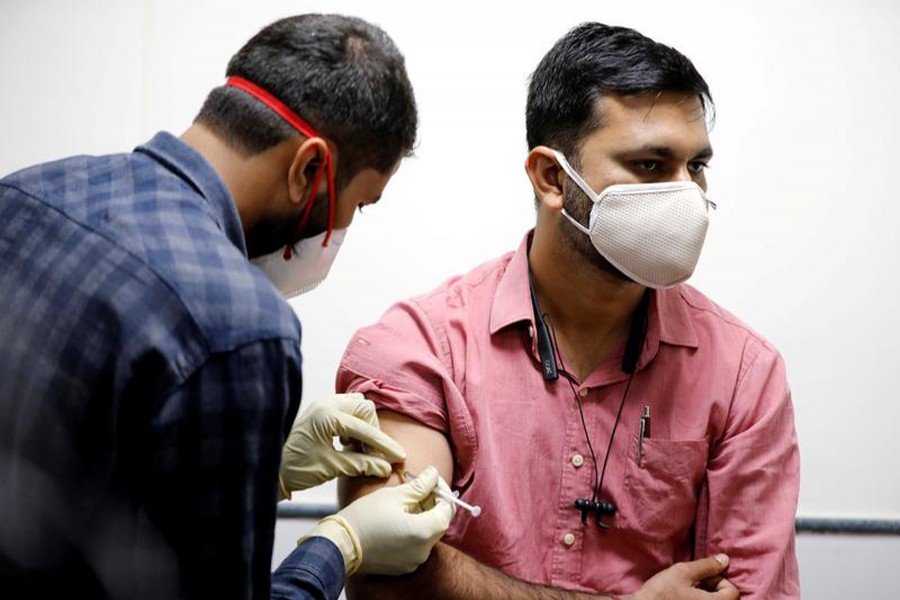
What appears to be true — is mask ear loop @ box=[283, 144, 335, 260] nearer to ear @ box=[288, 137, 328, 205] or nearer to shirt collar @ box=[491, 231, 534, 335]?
ear @ box=[288, 137, 328, 205]

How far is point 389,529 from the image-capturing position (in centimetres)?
143

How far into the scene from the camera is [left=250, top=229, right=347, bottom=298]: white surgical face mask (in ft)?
4.42

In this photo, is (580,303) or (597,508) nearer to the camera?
(597,508)

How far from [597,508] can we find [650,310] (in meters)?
0.41

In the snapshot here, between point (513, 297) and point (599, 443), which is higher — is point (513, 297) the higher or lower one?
the higher one

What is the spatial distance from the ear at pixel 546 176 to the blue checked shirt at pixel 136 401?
874mm

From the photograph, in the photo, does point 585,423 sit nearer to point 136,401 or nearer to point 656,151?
point 656,151

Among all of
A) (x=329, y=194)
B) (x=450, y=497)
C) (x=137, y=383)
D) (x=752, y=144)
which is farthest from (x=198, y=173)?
(x=752, y=144)

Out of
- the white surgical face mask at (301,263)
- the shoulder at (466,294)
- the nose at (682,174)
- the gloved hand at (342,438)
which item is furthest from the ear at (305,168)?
the nose at (682,174)

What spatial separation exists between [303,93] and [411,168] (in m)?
0.99

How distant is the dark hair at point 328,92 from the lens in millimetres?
1191

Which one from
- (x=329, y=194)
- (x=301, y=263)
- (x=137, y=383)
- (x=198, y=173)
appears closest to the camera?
(x=137, y=383)

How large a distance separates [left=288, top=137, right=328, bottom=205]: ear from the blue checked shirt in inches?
7.0

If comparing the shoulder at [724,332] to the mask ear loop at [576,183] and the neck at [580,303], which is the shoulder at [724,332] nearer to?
the neck at [580,303]
